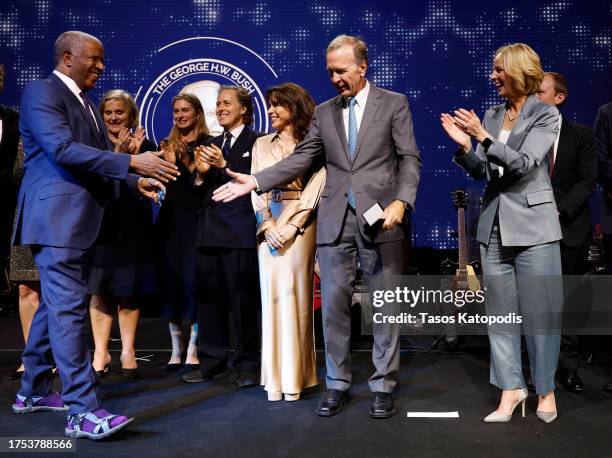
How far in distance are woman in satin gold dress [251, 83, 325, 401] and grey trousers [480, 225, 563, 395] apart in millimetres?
920

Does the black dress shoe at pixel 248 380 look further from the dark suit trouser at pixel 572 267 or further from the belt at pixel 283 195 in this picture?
the dark suit trouser at pixel 572 267

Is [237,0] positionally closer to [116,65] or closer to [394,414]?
[116,65]

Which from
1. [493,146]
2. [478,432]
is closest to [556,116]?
[493,146]

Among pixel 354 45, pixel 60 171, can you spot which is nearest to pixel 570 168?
pixel 354 45

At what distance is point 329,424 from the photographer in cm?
304

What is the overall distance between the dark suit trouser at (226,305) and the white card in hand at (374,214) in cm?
105

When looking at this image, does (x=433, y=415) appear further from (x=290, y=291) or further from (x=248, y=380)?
(x=248, y=380)

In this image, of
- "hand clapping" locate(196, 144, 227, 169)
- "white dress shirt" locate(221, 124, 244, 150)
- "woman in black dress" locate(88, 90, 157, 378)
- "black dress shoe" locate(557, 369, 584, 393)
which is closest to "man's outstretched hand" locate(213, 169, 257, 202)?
"hand clapping" locate(196, 144, 227, 169)

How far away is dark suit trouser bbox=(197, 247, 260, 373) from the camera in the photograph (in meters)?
3.98

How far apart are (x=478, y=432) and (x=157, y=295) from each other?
228 centimetres

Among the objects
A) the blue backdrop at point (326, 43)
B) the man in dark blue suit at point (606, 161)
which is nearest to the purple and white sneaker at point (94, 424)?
the man in dark blue suit at point (606, 161)

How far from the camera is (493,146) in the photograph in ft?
9.37

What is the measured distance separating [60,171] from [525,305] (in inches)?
82.4

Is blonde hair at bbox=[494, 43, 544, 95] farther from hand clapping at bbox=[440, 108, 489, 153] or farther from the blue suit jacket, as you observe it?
the blue suit jacket
